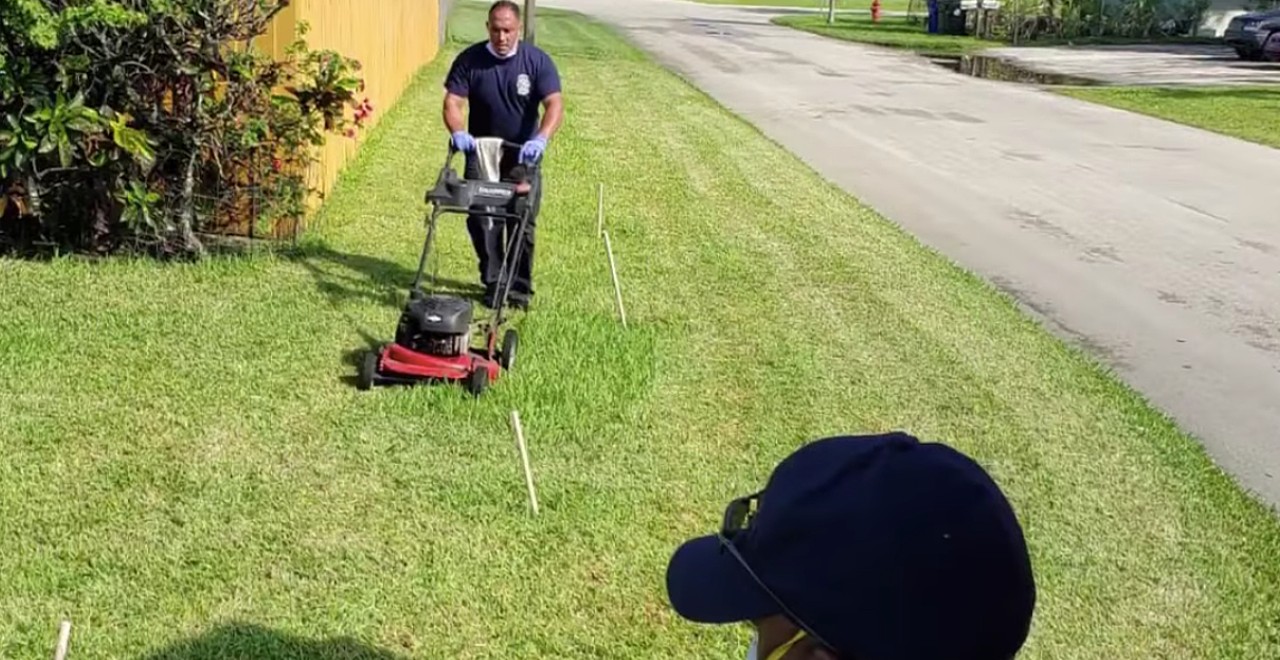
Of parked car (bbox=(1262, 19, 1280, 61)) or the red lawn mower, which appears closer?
the red lawn mower

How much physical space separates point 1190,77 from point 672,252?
2344 centimetres

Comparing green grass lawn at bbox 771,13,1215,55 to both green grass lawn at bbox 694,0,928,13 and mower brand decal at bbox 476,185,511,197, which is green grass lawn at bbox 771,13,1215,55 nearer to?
green grass lawn at bbox 694,0,928,13

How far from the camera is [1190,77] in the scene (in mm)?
29781

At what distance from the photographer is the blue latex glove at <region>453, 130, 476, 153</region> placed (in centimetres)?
750

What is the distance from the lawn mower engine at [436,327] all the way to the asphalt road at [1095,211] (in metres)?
3.43

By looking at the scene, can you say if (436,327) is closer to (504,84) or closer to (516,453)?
(516,453)

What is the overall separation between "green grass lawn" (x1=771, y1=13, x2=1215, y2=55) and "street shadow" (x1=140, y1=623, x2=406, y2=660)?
33769 mm

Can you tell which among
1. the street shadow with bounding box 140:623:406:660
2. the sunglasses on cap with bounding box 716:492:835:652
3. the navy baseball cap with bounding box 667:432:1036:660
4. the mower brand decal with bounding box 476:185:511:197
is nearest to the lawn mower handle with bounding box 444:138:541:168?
the mower brand decal with bounding box 476:185:511:197

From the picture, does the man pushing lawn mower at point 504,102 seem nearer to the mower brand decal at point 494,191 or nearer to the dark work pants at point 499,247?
the dark work pants at point 499,247

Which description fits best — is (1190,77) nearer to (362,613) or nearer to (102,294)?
(102,294)

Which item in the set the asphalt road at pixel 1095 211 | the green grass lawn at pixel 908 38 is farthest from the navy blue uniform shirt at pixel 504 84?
the green grass lawn at pixel 908 38

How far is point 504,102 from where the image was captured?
7.94 meters

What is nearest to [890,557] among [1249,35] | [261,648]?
[261,648]

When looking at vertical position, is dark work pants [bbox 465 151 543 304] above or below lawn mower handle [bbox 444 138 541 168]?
below
